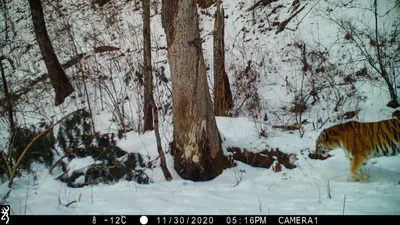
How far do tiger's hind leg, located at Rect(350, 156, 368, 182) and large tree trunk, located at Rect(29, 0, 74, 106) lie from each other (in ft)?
24.7

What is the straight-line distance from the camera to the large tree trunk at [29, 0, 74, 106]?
8.38 m

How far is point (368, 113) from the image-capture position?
632cm

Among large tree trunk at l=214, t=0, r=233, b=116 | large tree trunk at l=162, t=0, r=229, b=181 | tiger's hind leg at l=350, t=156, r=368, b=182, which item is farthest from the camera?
large tree trunk at l=214, t=0, r=233, b=116

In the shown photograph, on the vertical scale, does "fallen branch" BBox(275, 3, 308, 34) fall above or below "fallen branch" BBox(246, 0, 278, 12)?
below


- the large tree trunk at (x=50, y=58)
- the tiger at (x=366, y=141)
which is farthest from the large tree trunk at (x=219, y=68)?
the large tree trunk at (x=50, y=58)

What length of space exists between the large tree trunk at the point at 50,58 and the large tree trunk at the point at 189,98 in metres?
5.56

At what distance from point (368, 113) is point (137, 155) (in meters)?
4.56

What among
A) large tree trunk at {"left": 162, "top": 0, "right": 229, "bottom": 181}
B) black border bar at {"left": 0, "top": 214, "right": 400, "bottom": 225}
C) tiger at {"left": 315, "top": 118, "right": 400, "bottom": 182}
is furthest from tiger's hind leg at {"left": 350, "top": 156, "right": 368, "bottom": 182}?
large tree trunk at {"left": 162, "top": 0, "right": 229, "bottom": 181}

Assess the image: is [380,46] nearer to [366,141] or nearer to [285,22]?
[285,22]

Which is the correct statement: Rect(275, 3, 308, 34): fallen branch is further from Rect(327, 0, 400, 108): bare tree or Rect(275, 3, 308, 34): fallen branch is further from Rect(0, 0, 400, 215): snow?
Rect(0, 0, 400, 215): snow

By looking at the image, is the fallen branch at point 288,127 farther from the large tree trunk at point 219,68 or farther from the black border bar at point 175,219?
the black border bar at point 175,219

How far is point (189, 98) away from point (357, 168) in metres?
2.29

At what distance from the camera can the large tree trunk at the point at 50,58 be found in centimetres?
838

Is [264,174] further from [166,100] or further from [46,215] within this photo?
[166,100]
